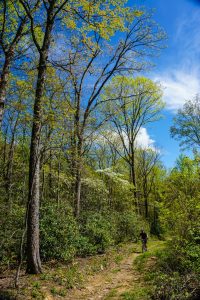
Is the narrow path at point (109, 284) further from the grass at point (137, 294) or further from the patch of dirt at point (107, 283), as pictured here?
the grass at point (137, 294)

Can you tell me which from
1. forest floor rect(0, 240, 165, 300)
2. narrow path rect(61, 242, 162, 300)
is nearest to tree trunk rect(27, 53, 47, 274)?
forest floor rect(0, 240, 165, 300)

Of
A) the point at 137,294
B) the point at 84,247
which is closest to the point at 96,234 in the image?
the point at 84,247

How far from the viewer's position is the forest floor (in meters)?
7.55

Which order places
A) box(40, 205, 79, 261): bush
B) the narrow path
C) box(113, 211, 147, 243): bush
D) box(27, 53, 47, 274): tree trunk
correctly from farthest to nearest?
1. box(113, 211, 147, 243): bush
2. box(40, 205, 79, 261): bush
3. box(27, 53, 47, 274): tree trunk
4. the narrow path

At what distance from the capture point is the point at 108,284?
9.46m

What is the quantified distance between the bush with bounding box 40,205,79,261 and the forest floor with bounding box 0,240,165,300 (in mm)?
438

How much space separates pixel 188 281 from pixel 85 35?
35.9 ft

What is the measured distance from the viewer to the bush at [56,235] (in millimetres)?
11133

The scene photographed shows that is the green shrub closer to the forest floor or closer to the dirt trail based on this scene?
the forest floor

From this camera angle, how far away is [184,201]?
11.0m

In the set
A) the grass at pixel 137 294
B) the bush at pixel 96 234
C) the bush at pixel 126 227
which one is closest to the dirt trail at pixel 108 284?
the grass at pixel 137 294

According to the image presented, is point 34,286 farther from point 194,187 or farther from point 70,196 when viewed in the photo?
point 70,196

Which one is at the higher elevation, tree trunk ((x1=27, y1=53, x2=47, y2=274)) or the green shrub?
tree trunk ((x1=27, y1=53, x2=47, y2=274))

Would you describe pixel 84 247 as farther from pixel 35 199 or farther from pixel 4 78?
pixel 4 78
